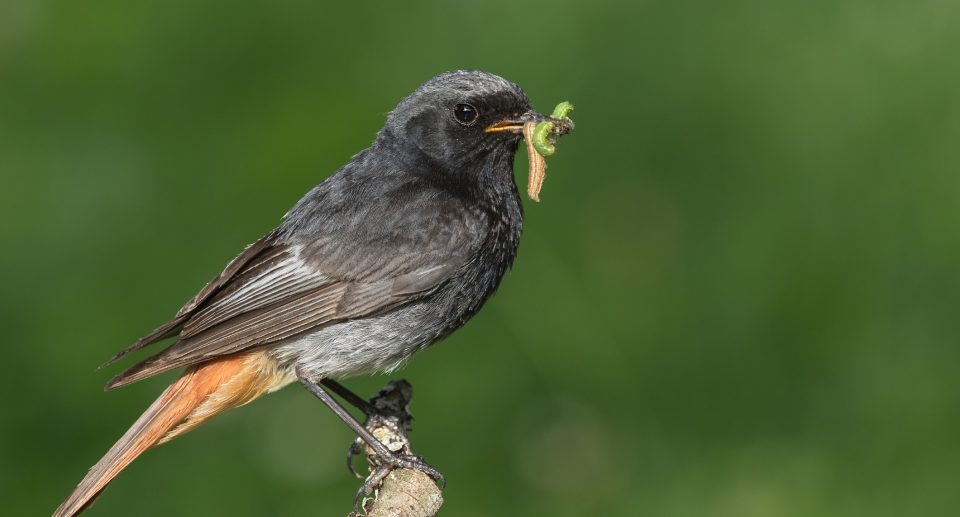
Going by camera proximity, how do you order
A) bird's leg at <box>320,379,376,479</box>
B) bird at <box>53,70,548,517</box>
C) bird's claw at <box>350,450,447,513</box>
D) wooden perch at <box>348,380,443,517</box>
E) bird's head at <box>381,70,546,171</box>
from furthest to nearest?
bird's leg at <box>320,379,376,479</box>, bird's head at <box>381,70,546,171</box>, bird at <box>53,70,548,517</box>, bird's claw at <box>350,450,447,513</box>, wooden perch at <box>348,380,443,517</box>

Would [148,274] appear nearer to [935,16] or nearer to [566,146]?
[566,146]

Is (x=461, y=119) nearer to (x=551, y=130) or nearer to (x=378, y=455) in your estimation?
(x=551, y=130)

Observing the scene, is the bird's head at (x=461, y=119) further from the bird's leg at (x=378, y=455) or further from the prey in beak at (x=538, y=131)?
the bird's leg at (x=378, y=455)

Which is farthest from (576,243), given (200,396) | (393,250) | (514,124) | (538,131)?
(200,396)

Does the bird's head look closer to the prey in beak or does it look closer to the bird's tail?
the prey in beak

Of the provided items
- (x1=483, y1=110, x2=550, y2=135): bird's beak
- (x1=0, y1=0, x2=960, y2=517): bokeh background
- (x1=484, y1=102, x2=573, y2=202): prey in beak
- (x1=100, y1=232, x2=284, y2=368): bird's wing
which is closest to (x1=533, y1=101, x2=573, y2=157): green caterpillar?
(x1=484, y1=102, x2=573, y2=202): prey in beak

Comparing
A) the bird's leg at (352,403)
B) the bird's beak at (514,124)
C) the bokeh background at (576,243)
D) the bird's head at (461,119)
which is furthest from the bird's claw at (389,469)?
the bokeh background at (576,243)
